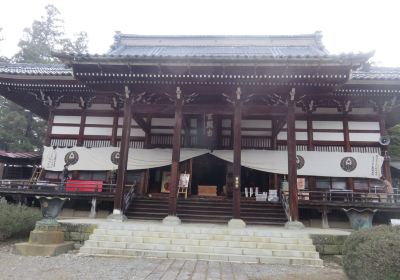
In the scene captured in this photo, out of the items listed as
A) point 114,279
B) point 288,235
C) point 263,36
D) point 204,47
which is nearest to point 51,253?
point 114,279

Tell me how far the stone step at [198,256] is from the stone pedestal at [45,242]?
2.02 feet

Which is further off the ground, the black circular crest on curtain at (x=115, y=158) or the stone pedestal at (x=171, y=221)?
the black circular crest on curtain at (x=115, y=158)

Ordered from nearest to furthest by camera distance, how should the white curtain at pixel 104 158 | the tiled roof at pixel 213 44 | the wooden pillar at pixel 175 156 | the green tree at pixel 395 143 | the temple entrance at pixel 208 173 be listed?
1. the wooden pillar at pixel 175 156
2. the white curtain at pixel 104 158
3. the temple entrance at pixel 208 173
4. the tiled roof at pixel 213 44
5. the green tree at pixel 395 143

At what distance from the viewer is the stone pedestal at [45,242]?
715cm

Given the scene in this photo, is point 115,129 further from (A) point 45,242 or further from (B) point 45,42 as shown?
(B) point 45,42

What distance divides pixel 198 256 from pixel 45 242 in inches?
161

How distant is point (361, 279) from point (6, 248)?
889cm

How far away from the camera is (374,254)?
4395mm

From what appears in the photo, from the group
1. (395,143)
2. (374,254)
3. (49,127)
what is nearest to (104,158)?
(49,127)

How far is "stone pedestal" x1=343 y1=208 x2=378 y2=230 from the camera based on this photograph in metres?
10.4

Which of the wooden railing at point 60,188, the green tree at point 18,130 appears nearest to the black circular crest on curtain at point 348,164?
the wooden railing at point 60,188

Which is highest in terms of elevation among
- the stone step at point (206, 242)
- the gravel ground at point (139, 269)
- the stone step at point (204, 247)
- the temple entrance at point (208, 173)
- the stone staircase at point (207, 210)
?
the temple entrance at point (208, 173)

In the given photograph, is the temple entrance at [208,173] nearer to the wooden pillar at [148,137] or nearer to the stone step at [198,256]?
the wooden pillar at [148,137]

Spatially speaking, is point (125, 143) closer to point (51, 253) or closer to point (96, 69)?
point (96, 69)
